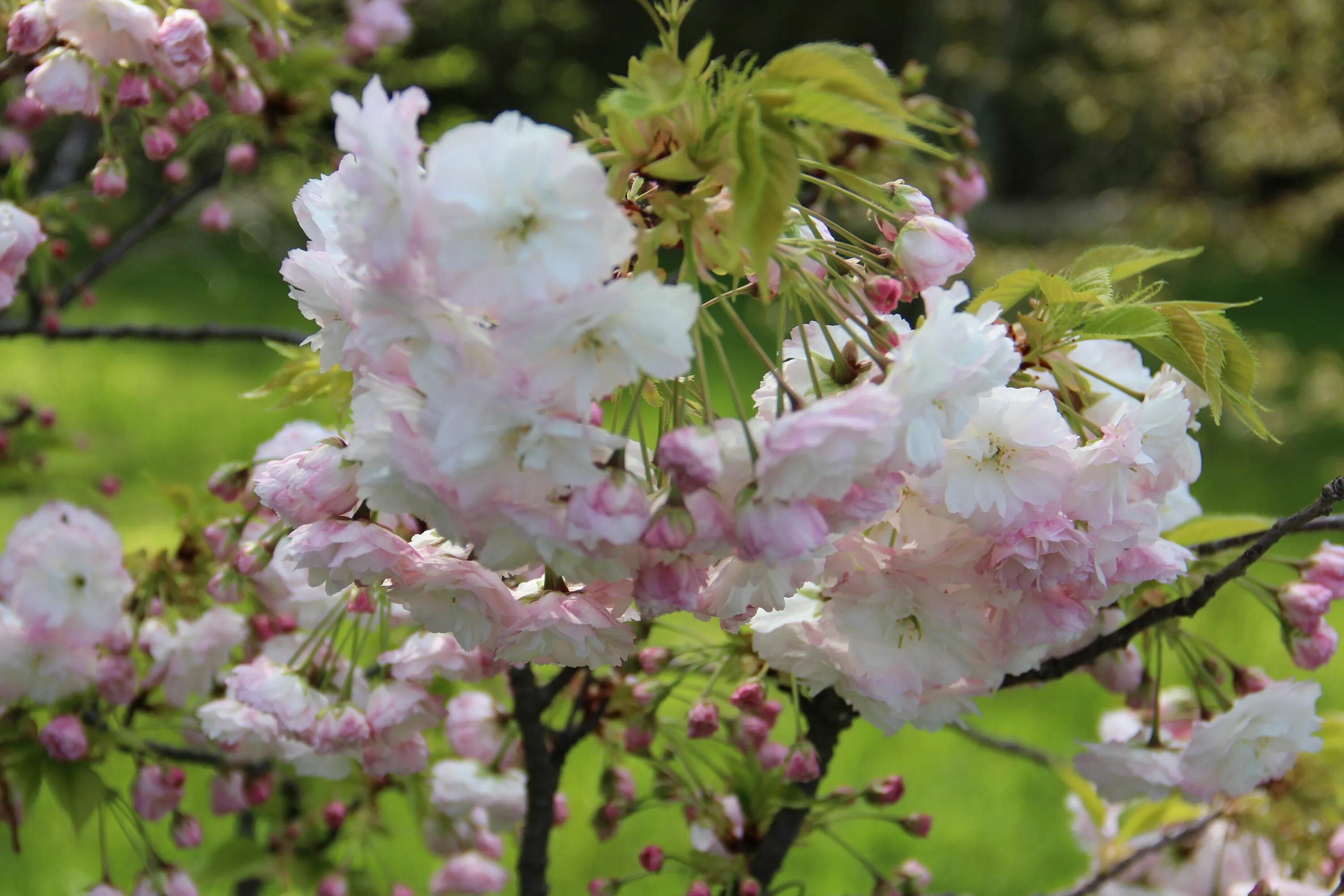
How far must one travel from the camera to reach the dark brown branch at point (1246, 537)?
89 centimetres

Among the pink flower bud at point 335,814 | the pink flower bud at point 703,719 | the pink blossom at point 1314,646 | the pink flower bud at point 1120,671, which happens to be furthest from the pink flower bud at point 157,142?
the pink blossom at point 1314,646

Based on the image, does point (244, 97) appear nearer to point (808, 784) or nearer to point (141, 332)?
point (141, 332)

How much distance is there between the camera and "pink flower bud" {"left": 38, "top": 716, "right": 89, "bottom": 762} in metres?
1.12

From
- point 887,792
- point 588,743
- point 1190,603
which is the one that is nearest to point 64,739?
point 887,792

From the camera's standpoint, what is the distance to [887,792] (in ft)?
3.53

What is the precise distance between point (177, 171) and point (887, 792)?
121 centimetres

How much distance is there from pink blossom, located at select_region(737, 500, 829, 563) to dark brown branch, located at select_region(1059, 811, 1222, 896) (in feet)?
2.68

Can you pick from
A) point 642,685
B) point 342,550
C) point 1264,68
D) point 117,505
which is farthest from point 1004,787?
point 1264,68

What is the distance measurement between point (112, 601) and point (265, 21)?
586 mm

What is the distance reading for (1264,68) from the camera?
209 inches

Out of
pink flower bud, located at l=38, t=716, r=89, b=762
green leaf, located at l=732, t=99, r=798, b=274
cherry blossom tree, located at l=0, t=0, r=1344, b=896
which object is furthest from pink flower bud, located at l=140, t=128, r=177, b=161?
green leaf, located at l=732, t=99, r=798, b=274

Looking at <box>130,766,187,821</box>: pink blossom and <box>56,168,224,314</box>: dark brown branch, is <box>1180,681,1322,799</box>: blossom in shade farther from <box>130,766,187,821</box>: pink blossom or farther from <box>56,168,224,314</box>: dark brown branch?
<box>56,168,224,314</box>: dark brown branch

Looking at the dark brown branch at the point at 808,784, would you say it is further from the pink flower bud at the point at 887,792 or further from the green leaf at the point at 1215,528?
the green leaf at the point at 1215,528

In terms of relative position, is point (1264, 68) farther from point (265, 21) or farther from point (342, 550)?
point (342, 550)
